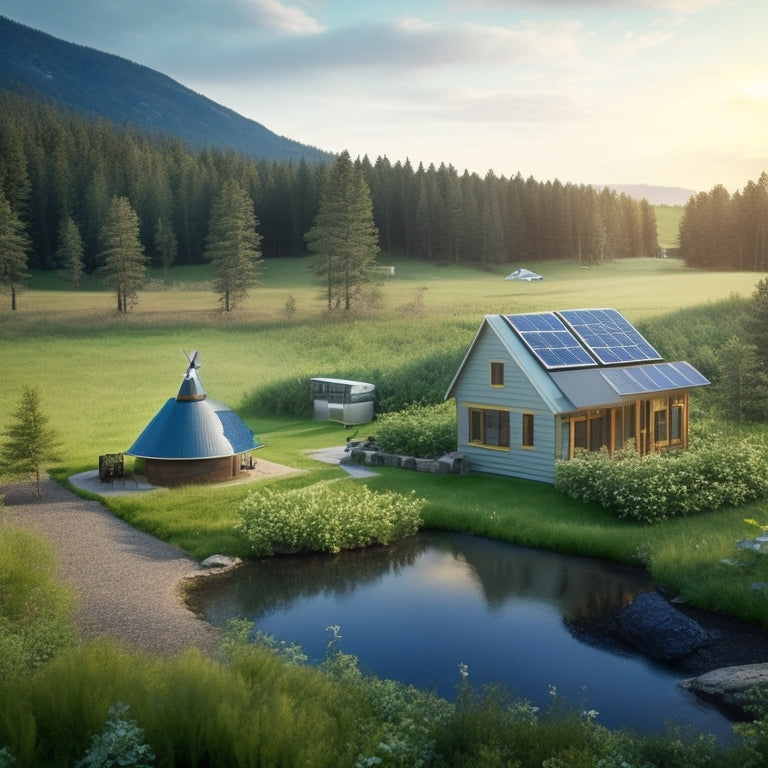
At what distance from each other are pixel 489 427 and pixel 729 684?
13.8 m

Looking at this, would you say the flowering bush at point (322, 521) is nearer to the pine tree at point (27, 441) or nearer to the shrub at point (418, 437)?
the shrub at point (418, 437)

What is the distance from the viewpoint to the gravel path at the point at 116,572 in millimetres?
14430

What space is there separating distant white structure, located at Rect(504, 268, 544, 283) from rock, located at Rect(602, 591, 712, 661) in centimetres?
5116

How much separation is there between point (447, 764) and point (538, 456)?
1568 cm

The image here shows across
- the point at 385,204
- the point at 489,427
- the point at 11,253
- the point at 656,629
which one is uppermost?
the point at 385,204

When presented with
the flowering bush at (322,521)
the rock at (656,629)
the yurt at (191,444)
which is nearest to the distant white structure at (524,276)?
the yurt at (191,444)

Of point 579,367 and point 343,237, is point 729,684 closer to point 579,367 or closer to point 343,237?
point 579,367

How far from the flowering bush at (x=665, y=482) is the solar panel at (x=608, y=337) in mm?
4712

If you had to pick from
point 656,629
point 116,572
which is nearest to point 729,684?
point 656,629

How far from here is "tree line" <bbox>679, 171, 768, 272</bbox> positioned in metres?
61.6

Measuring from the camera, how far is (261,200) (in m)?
70.3

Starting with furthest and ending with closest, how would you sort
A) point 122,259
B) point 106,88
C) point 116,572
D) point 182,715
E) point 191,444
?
point 106,88
point 122,259
point 191,444
point 116,572
point 182,715

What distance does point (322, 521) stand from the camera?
64.7 ft

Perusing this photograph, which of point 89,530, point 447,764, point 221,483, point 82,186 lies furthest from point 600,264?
point 447,764
